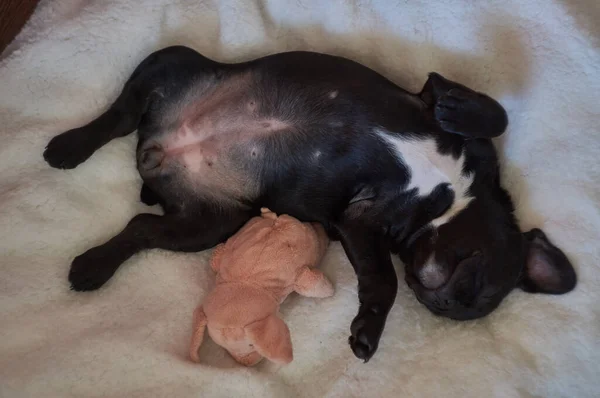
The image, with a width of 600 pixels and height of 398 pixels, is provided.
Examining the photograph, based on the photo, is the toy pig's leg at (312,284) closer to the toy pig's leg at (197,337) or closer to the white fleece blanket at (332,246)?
the white fleece blanket at (332,246)

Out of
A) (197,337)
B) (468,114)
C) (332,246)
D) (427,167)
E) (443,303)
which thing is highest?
(468,114)

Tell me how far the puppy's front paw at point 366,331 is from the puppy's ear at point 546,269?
0.51 m

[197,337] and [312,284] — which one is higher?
[312,284]

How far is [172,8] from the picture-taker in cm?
234

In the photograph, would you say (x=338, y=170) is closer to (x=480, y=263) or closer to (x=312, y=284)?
(x=312, y=284)

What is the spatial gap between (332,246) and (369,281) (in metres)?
0.27

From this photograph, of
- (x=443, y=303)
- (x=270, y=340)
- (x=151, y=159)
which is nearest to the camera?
(x=270, y=340)

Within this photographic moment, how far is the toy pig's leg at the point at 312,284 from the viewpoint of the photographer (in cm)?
200

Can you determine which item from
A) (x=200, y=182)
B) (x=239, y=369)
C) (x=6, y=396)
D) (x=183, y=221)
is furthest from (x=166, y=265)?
(x=6, y=396)

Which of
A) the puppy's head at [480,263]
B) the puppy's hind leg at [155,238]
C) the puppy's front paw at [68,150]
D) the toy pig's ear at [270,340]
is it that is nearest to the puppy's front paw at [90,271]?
the puppy's hind leg at [155,238]

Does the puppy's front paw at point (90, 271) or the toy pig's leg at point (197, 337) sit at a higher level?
the puppy's front paw at point (90, 271)

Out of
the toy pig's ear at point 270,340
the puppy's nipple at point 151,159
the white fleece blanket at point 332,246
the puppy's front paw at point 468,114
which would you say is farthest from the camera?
the puppy's nipple at point 151,159

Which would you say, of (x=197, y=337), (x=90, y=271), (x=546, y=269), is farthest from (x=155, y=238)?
(x=546, y=269)

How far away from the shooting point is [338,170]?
2.14 meters
